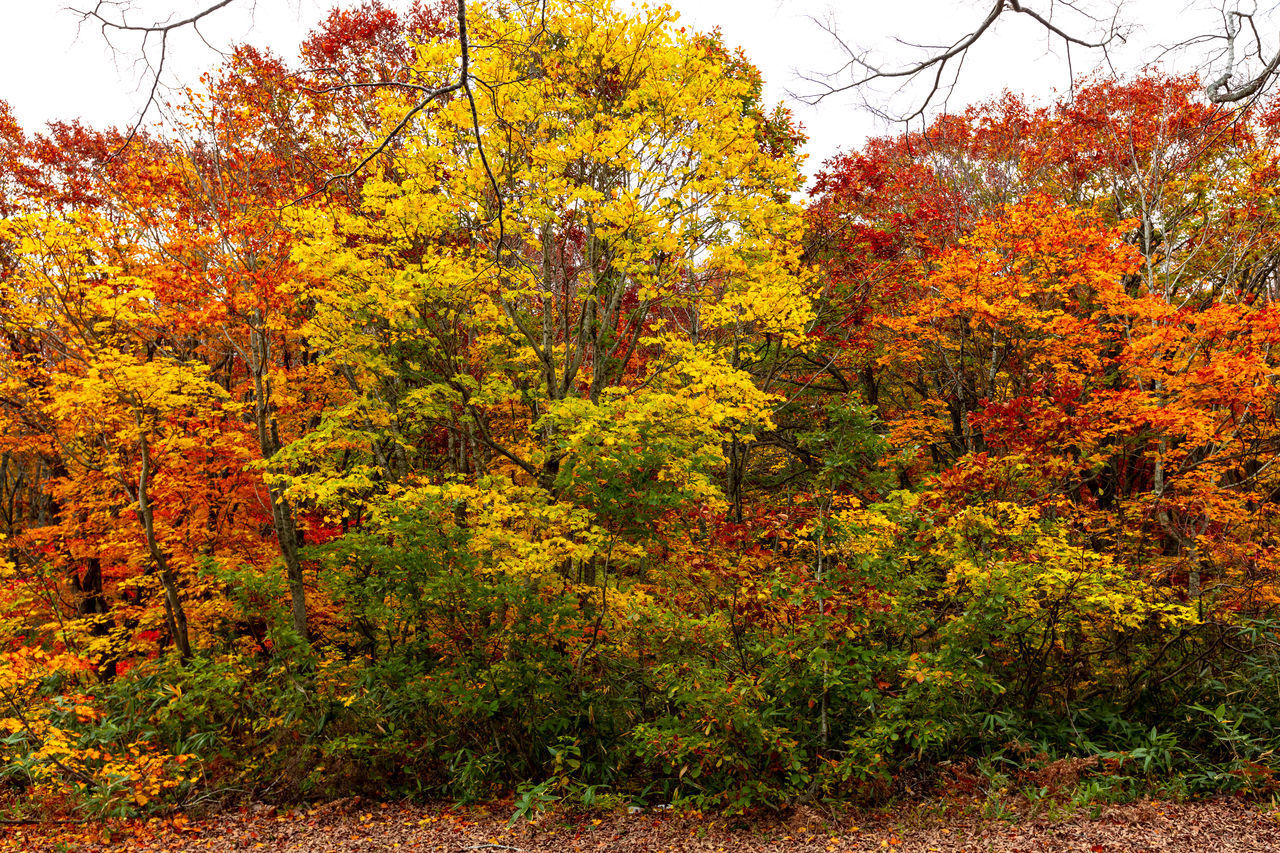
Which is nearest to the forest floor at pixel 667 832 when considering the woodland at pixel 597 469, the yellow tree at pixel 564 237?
the woodland at pixel 597 469

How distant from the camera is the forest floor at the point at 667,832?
5004 millimetres

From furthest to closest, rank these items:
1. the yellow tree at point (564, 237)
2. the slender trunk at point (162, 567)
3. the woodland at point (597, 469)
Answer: the slender trunk at point (162, 567) < the yellow tree at point (564, 237) < the woodland at point (597, 469)

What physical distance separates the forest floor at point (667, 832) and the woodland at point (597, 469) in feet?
1.02

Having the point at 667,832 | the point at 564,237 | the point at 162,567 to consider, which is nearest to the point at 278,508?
the point at 162,567

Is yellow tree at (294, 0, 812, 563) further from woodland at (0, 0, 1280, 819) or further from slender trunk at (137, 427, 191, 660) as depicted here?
slender trunk at (137, 427, 191, 660)

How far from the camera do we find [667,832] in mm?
5773

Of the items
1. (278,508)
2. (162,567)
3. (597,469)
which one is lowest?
(162,567)

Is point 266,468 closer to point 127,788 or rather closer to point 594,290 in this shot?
point 127,788

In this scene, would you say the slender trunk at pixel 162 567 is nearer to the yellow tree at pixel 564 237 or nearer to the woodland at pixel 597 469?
the woodland at pixel 597 469

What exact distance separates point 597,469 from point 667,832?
3.29 m

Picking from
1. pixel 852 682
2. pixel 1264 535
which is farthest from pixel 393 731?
pixel 1264 535

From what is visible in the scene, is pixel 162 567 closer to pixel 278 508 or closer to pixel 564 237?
pixel 278 508

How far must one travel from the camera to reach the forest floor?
5.00 metres

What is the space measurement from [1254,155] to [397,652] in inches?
618
